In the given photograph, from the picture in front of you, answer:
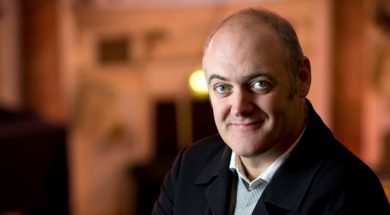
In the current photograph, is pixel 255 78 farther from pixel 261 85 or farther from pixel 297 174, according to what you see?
pixel 297 174

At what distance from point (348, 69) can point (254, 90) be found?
3991 millimetres

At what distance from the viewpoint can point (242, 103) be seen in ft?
3.75

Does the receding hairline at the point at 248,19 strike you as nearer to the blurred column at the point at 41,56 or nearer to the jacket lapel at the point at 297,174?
the jacket lapel at the point at 297,174

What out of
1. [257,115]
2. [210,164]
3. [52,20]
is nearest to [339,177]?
[257,115]

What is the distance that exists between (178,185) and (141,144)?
362cm

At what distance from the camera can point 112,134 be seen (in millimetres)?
4828

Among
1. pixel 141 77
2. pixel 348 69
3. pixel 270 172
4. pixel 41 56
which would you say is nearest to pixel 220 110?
pixel 270 172

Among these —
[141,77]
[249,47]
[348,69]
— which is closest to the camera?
[249,47]

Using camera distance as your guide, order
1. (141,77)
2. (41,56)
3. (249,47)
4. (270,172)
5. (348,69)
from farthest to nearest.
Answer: (348,69) → (141,77) → (41,56) → (270,172) → (249,47)

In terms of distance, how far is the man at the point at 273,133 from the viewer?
3.65 ft

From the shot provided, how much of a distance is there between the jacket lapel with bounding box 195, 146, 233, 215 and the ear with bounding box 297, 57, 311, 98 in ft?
0.69

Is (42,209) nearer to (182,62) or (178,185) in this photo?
(182,62)

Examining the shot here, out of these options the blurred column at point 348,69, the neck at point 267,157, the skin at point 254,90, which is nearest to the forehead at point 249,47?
the skin at point 254,90

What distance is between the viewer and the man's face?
1123 mm
